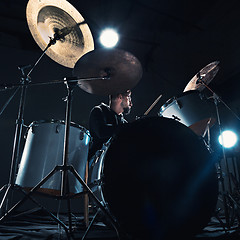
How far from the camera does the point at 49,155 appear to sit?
2199mm

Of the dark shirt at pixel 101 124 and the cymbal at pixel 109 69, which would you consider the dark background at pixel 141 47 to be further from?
the cymbal at pixel 109 69

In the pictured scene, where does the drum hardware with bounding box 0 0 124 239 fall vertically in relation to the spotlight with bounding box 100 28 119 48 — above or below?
below

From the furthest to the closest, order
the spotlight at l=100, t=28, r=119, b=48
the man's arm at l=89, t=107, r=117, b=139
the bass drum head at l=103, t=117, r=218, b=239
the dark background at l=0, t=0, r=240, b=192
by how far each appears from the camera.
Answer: the spotlight at l=100, t=28, r=119, b=48
the dark background at l=0, t=0, r=240, b=192
the man's arm at l=89, t=107, r=117, b=139
the bass drum head at l=103, t=117, r=218, b=239

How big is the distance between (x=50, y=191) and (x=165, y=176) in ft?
3.63

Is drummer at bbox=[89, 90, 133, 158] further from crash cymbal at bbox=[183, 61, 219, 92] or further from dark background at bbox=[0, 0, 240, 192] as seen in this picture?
dark background at bbox=[0, 0, 240, 192]

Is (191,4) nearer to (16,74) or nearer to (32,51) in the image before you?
(32,51)

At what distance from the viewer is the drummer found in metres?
2.26

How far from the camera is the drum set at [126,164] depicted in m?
1.60

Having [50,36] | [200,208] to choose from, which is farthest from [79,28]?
[200,208]

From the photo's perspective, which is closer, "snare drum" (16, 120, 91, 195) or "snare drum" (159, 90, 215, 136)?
"snare drum" (16, 120, 91, 195)

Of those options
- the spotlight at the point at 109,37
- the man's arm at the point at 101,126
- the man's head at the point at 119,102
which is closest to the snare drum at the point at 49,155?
the man's arm at the point at 101,126

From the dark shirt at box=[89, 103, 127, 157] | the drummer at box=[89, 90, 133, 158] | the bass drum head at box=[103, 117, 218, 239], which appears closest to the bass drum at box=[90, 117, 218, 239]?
the bass drum head at box=[103, 117, 218, 239]

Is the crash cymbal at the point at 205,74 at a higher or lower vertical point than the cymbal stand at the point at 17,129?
higher

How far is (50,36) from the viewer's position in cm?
230
